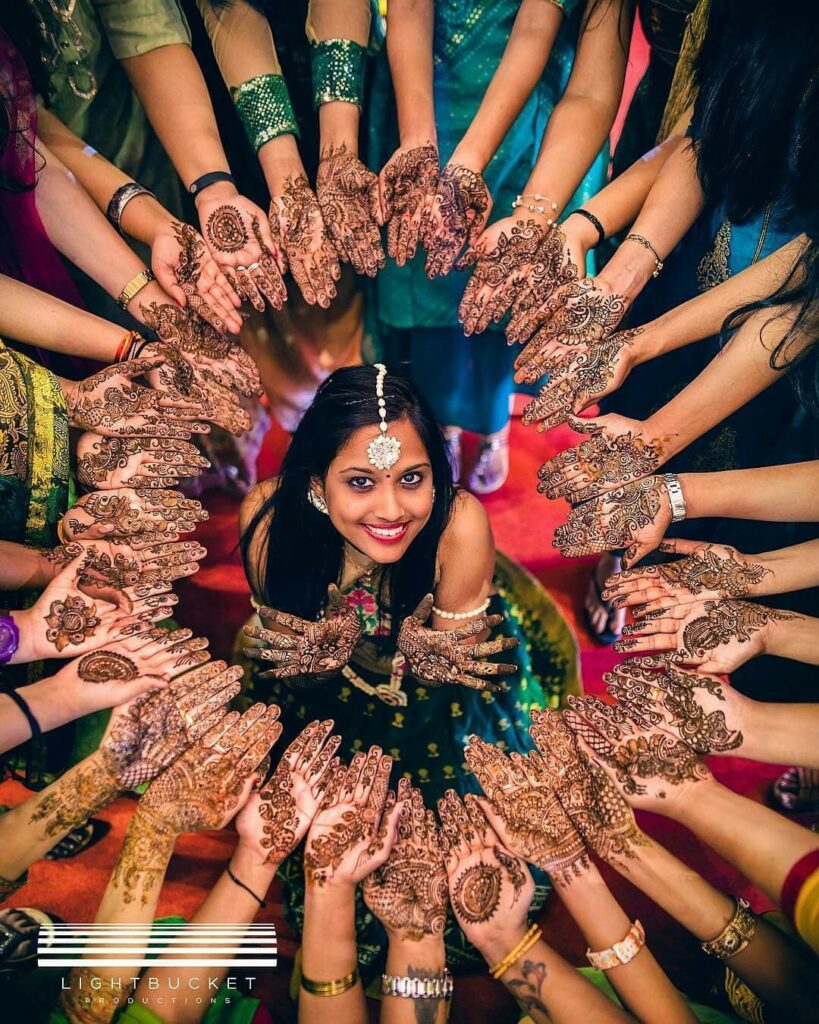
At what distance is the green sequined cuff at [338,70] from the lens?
220cm

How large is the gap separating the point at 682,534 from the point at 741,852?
0.98 meters

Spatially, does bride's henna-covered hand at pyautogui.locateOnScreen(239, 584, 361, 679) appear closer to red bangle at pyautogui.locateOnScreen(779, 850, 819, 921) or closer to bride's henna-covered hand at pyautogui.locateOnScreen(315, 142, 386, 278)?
bride's henna-covered hand at pyautogui.locateOnScreen(315, 142, 386, 278)

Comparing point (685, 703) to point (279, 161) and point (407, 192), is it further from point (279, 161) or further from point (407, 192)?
point (279, 161)

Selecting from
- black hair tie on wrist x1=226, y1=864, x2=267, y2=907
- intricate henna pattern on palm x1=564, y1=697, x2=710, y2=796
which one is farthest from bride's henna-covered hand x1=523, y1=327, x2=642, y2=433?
black hair tie on wrist x1=226, y1=864, x2=267, y2=907

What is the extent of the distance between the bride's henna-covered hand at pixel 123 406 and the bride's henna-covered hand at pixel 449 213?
865mm

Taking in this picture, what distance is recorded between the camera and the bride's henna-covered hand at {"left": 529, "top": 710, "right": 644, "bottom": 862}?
1822mm

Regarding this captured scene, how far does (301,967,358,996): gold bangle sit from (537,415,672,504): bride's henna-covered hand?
1.35 meters

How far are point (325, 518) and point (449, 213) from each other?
99cm

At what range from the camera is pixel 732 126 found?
1.99 metres

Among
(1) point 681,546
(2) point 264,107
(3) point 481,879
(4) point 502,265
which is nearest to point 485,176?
(4) point 502,265

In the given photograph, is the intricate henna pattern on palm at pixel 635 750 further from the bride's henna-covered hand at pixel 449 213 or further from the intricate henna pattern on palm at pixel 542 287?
the bride's henna-covered hand at pixel 449 213

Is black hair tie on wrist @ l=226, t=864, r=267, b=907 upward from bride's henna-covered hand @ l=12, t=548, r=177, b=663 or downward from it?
downward

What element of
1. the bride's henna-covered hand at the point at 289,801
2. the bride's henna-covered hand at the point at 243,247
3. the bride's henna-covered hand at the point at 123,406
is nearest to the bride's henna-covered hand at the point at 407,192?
the bride's henna-covered hand at the point at 243,247

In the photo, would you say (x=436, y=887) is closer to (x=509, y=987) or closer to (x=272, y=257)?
(x=509, y=987)
